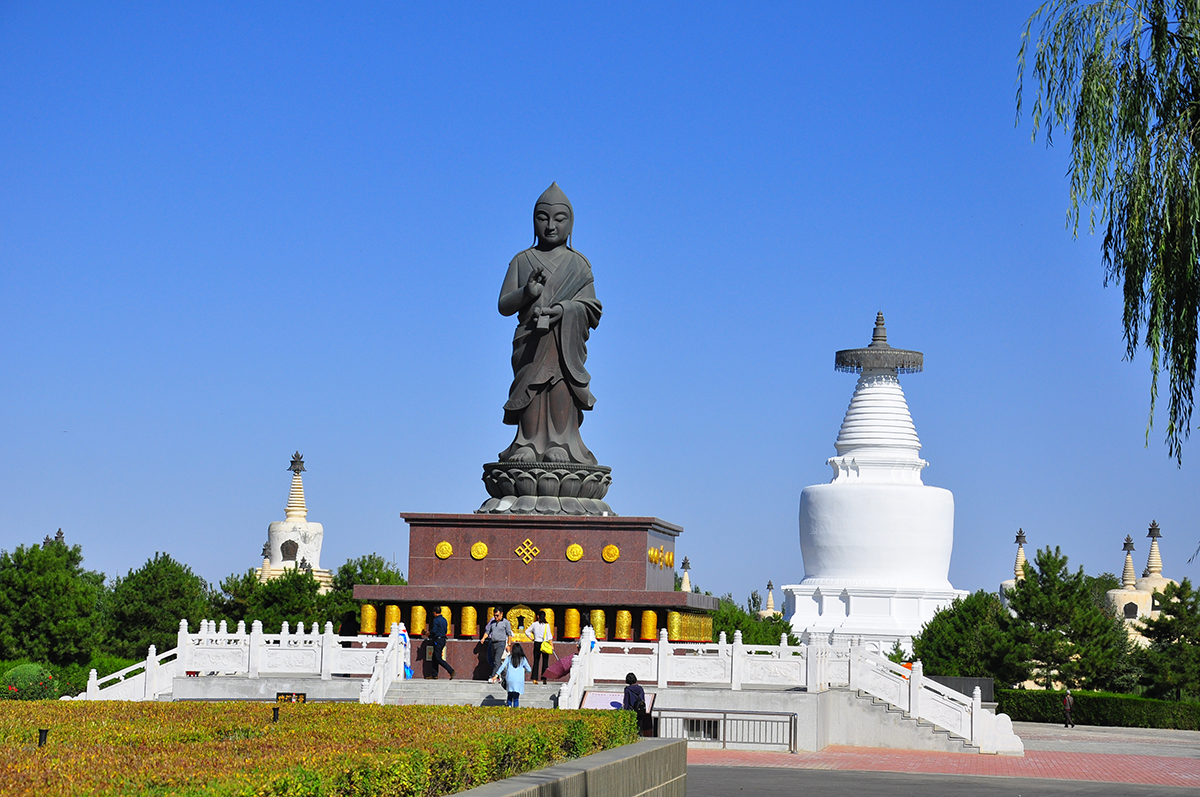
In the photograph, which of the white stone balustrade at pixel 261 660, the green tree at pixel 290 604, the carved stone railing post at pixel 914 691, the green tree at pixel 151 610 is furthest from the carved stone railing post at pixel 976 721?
the green tree at pixel 151 610

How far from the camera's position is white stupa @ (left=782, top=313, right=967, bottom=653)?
2212 inches

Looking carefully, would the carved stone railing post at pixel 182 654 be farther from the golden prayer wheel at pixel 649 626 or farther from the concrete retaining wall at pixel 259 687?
the golden prayer wheel at pixel 649 626

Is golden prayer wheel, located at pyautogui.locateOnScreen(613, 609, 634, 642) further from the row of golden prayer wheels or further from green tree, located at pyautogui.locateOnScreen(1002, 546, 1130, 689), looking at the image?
green tree, located at pyautogui.locateOnScreen(1002, 546, 1130, 689)

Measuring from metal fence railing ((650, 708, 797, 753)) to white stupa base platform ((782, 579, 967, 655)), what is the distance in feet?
114

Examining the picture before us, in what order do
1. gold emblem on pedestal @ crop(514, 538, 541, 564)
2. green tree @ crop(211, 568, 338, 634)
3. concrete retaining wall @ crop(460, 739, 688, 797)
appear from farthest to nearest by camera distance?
green tree @ crop(211, 568, 338, 634)
gold emblem on pedestal @ crop(514, 538, 541, 564)
concrete retaining wall @ crop(460, 739, 688, 797)

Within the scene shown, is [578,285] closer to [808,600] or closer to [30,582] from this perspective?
[30,582]

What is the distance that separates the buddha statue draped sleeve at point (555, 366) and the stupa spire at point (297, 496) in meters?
47.9

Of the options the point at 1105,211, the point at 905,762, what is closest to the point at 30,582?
the point at 905,762

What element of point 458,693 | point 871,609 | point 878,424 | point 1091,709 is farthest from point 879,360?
point 458,693

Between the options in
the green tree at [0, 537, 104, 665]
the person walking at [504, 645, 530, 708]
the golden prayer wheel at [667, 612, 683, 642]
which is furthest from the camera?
the green tree at [0, 537, 104, 665]

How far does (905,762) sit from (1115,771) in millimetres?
2884

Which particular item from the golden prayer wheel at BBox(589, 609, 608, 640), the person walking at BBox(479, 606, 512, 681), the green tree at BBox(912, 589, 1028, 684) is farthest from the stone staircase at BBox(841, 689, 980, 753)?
the green tree at BBox(912, 589, 1028, 684)

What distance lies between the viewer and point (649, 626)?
24.0 meters

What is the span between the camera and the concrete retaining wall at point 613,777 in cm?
946
